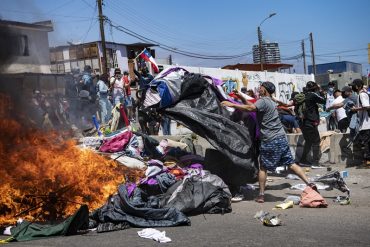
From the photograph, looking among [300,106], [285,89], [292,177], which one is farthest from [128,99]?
[285,89]

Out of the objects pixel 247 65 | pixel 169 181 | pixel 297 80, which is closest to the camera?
pixel 169 181

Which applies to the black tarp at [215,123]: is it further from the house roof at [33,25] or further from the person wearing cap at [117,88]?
the person wearing cap at [117,88]

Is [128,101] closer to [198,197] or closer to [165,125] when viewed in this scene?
[165,125]

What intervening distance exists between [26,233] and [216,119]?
11.7 feet

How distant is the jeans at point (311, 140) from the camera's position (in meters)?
9.74

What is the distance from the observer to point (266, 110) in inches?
264

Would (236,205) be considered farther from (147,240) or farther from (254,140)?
(147,240)

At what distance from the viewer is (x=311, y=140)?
979cm

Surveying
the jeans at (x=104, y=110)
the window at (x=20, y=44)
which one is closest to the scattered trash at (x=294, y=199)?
the window at (x=20, y=44)

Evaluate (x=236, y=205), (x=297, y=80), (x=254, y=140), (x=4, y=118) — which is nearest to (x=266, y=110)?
(x=254, y=140)

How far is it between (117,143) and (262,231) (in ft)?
14.3

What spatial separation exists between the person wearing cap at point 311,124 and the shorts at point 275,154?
10.9 ft

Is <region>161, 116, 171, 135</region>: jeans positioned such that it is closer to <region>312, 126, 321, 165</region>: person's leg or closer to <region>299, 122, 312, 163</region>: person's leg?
<region>299, 122, 312, 163</region>: person's leg

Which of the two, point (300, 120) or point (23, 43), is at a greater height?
point (23, 43)
